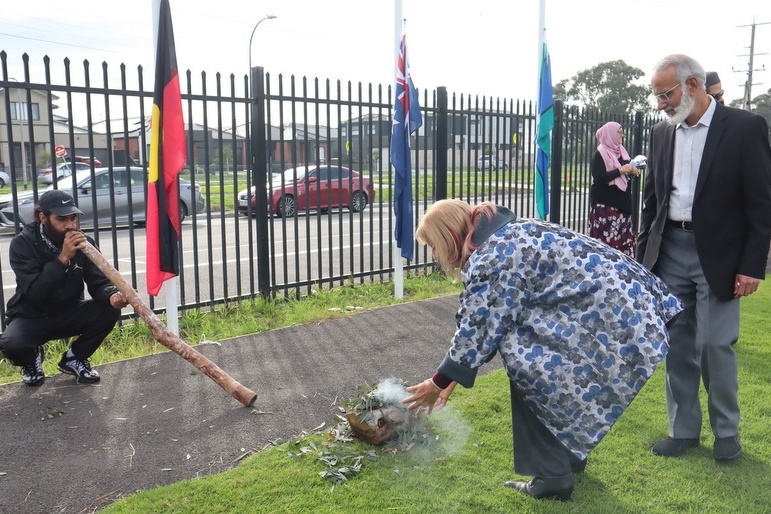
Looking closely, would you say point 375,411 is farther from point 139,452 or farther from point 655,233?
point 655,233

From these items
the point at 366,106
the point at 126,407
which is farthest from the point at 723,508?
the point at 366,106

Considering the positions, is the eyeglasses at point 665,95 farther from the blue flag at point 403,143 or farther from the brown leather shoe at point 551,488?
the blue flag at point 403,143

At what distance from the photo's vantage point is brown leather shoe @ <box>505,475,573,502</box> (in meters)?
3.04

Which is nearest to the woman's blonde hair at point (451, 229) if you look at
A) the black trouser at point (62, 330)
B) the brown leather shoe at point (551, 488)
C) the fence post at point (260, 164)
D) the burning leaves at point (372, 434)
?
the brown leather shoe at point (551, 488)

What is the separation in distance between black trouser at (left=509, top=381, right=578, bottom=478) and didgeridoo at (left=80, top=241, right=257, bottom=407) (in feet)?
6.39

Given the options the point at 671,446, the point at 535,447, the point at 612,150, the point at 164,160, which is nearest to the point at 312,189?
the point at 612,150

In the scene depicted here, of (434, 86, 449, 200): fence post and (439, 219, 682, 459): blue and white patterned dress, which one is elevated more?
(434, 86, 449, 200): fence post

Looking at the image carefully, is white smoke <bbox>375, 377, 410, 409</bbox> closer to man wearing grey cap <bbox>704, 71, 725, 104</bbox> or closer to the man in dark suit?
the man in dark suit

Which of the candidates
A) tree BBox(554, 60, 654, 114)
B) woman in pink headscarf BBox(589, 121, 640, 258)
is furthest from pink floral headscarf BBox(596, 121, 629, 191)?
tree BBox(554, 60, 654, 114)

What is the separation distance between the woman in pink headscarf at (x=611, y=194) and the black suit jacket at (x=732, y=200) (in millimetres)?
3361

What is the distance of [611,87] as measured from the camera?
62.6m

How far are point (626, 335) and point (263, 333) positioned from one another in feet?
13.0

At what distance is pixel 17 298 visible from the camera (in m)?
4.61

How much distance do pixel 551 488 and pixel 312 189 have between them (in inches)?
492
